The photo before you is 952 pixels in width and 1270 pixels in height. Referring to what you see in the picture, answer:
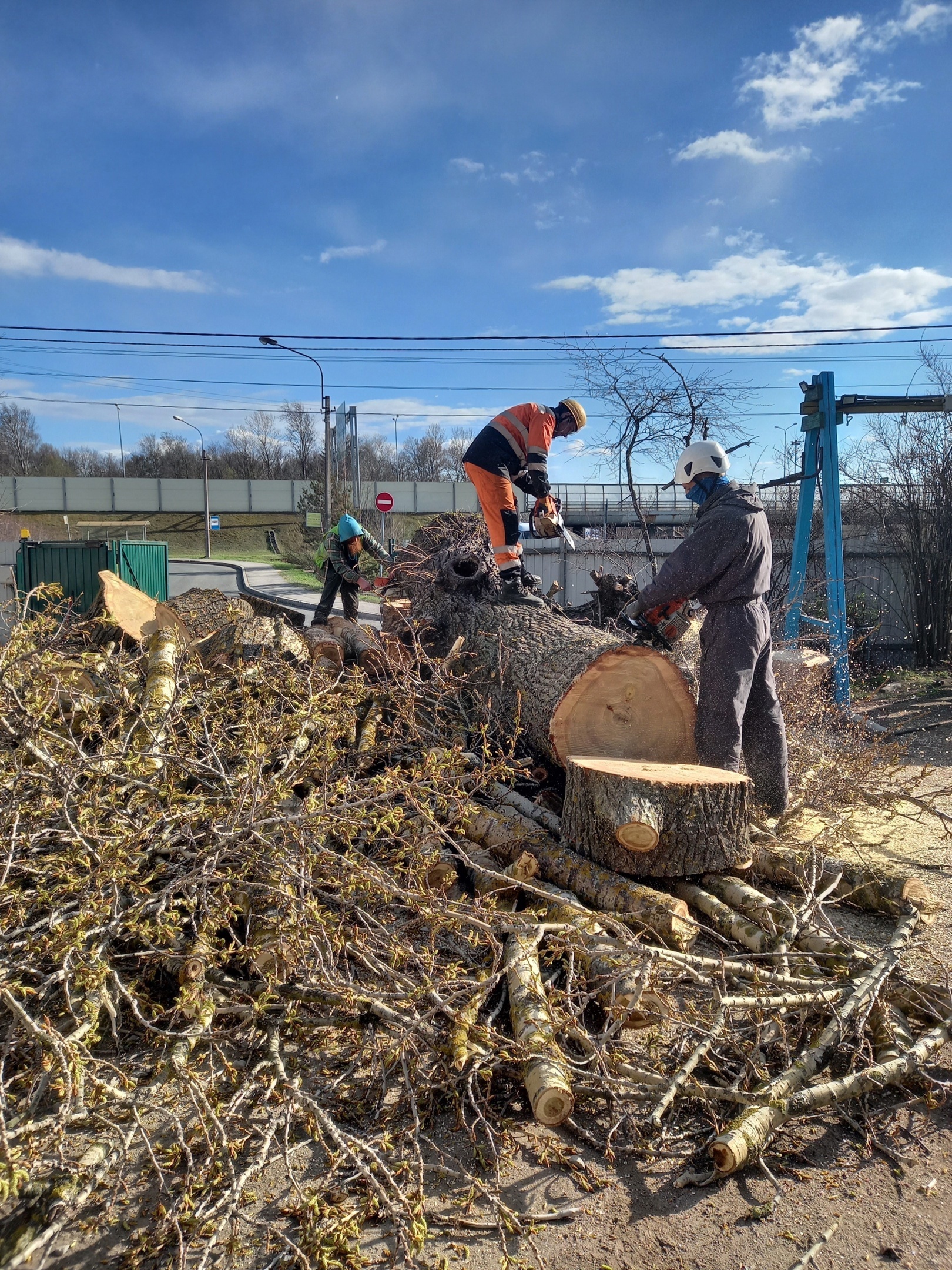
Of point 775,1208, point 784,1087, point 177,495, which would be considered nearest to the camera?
point 775,1208

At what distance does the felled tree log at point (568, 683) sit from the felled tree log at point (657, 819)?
1.59ft

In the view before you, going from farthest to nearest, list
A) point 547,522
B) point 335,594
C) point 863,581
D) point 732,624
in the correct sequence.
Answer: point 863,581 < point 335,594 < point 547,522 < point 732,624

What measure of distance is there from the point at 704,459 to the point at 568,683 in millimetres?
1523

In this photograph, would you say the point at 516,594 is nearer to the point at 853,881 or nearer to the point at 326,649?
the point at 326,649

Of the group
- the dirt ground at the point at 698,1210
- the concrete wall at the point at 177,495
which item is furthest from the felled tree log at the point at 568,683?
the concrete wall at the point at 177,495

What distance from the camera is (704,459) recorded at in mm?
4367

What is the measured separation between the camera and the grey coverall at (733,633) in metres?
3.95

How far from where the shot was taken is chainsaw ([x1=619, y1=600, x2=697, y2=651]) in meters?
4.34

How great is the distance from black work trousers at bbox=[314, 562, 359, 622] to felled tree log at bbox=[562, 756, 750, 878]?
5086 mm

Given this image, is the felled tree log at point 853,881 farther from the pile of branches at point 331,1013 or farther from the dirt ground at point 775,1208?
the dirt ground at point 775,1208

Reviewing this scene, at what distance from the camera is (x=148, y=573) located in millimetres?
14375

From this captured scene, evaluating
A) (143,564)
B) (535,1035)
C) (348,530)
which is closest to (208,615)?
(348,530)

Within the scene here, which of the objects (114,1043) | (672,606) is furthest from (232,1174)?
(672,606)

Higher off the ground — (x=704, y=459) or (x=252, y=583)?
(x=704, y=459)
